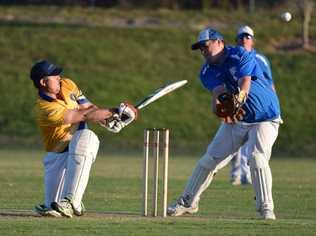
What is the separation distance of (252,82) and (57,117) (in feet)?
7.36

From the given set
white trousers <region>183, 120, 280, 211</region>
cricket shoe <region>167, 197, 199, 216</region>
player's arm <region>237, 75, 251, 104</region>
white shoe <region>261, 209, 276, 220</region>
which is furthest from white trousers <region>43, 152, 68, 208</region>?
white shoe <region>261, 209, 276, 220</region>

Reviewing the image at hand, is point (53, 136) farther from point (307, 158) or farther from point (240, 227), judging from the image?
point (307, 158)

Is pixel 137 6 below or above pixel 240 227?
above

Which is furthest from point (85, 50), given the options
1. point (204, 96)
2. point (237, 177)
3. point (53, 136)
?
point (53, 136)

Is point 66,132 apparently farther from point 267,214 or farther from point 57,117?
point 267,214

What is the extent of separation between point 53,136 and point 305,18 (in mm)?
31943

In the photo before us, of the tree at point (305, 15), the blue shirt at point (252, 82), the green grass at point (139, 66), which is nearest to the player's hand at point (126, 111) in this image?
the blue shirt at point (252, 82)

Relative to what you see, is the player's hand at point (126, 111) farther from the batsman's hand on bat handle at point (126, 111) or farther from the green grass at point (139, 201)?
the green grass at point (139, 201)

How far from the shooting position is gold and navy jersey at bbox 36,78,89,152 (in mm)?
13484

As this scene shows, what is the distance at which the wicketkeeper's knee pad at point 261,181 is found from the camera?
536 inches

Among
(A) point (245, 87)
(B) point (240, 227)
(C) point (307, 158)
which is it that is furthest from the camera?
(C) point (307, 158)

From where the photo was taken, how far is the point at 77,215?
13.5 metres

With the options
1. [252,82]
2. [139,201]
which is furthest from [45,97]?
[139,201]

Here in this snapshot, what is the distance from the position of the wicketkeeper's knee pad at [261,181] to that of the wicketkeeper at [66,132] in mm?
1442
